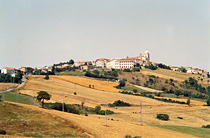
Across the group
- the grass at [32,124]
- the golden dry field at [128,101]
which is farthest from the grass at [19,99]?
the grass at [32,124]

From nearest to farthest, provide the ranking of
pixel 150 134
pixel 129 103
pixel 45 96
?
pixel 150 134 < pixel 45 96 < pixel 129 103

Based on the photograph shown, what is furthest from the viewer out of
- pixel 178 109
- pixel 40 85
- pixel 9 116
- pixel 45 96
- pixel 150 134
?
pixel 40 85

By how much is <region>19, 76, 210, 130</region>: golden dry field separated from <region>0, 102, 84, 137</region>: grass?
103 feet

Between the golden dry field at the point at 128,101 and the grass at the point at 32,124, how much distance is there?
1235 inches

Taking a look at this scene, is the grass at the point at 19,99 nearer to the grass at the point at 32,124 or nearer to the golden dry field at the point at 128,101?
the golden dry field at the point at 128,101

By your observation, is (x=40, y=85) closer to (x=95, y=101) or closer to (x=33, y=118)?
(x=95, y=101)

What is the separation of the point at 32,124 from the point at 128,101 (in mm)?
89444

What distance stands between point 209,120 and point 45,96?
204 ft

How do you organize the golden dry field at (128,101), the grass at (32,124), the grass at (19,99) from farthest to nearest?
the golden dry field at (128,101) → the grass at (19,99) → the grass at (32,124)

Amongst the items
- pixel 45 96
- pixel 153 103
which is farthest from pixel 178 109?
pixel 45 96

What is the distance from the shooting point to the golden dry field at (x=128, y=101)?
9912 centimetres

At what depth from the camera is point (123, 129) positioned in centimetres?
6412

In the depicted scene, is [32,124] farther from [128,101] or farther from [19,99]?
[128,101]

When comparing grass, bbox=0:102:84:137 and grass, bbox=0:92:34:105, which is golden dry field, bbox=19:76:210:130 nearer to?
grass, bbox=0:92:34:105
